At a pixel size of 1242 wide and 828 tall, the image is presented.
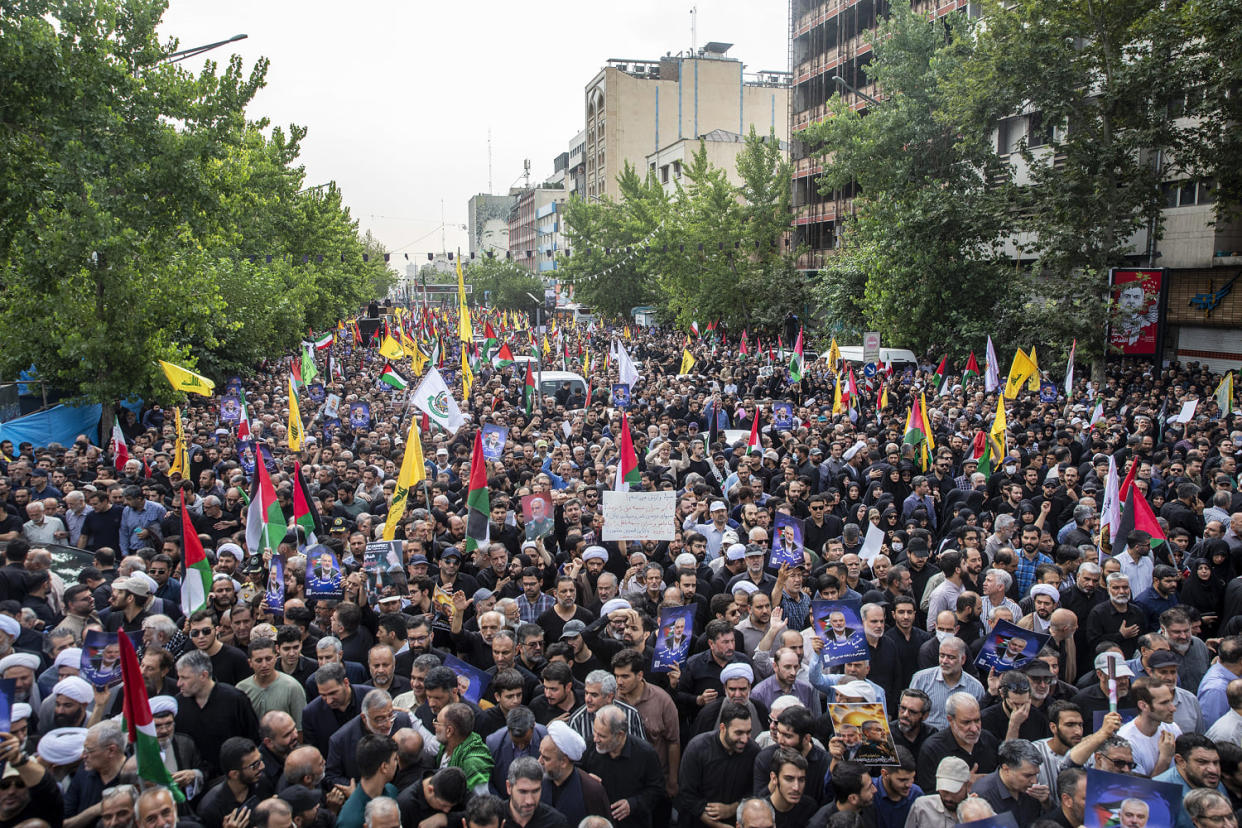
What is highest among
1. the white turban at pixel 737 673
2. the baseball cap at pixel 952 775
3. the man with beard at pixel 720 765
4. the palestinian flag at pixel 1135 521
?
the palestinian flag at pixel 1135 521

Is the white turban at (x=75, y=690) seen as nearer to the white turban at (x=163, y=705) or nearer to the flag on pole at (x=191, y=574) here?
the white turban at (x=163, y=705)

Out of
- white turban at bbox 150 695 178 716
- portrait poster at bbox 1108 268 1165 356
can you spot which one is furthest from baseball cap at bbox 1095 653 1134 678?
portrait poster at bbox 1108 268 1165 356

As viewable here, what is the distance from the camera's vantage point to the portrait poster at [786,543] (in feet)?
27.2

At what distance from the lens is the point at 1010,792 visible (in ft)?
15.2

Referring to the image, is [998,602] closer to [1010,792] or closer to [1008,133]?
[1010,792]

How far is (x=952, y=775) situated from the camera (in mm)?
4480

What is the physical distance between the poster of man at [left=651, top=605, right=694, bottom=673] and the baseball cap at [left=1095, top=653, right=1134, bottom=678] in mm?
2510

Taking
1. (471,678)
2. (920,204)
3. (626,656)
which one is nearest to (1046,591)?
(626,656)

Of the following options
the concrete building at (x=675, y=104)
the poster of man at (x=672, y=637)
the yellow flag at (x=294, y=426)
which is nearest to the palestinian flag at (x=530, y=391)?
the yellow flag at (x=294, y=426)

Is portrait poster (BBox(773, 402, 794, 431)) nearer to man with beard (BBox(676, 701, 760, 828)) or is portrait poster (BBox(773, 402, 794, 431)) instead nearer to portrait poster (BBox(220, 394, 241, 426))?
portrait poster (BBox(220, 394, 241, 426))

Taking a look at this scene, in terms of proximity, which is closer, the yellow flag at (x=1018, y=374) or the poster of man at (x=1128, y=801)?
the poster of man at (x=1128, y=801)

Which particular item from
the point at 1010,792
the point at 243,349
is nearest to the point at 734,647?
the point at 1010,792

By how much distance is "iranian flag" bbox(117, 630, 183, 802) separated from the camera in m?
4.44

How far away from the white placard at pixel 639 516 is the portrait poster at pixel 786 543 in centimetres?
95
